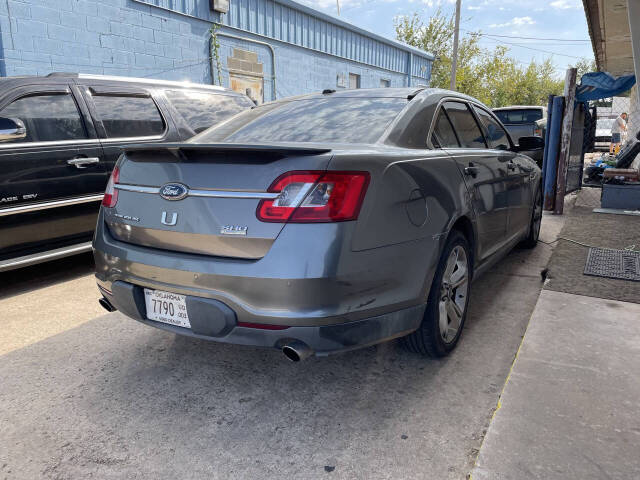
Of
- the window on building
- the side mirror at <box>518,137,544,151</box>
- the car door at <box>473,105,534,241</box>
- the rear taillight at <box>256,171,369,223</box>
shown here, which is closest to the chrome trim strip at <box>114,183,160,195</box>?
the rear taillight at <box>256,171,369,223</box>

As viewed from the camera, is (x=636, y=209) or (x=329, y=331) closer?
(x=329, y=331)

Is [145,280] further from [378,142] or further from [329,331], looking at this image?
[378,142]

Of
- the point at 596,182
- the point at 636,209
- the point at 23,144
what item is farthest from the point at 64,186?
the point at 596,182

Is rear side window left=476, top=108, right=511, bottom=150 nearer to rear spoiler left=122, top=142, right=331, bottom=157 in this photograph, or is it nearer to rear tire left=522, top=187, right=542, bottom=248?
rear tire left=522, top=187, right=542, bottom=248

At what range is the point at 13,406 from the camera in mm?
2463

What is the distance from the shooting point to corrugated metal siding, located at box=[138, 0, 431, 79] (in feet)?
33.0

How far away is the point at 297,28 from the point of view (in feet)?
42.4

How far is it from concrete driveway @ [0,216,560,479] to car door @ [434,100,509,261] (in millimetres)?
655

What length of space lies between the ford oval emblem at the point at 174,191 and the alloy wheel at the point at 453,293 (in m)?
1.41

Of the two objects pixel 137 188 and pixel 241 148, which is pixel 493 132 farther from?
pixel 137 188

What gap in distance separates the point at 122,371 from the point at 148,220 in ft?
3.17

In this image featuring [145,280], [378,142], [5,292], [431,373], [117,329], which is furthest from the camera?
[5,292]

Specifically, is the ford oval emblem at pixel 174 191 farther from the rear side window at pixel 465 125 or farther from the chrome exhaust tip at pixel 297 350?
the rear side window at pixel 465 125

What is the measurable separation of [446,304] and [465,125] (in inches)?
56.4
